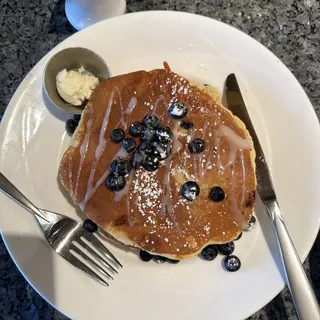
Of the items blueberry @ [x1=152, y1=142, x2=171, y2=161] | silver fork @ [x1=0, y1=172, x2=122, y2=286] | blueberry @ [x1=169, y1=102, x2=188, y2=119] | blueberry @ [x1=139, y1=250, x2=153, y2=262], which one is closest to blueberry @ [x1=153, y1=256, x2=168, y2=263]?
blueberry @ [x1=139, y1=250, x2=153, y2=262]

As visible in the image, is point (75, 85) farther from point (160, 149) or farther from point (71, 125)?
point (160, 149)

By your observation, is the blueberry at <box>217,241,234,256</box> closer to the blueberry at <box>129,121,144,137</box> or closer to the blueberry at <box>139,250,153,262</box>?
the blueberry at <box>139,250,153,262</box>

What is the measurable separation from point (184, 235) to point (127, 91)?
0.49 meters

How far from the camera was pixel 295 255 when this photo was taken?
139 centimetres

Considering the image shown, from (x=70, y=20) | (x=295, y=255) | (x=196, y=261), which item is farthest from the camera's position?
(x=70, y=20)

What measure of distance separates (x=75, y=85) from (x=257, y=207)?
721 mm

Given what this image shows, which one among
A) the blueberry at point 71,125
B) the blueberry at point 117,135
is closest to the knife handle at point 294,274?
the blueberry at point 117,135

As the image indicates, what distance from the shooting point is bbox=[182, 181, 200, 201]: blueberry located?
140 cm

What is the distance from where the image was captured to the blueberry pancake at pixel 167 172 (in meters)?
1.43

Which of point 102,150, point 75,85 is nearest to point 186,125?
point 102,150

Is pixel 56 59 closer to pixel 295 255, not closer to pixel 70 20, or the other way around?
pixel 70 20

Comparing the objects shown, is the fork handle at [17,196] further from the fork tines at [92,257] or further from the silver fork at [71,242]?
the fork tines at [92,257]

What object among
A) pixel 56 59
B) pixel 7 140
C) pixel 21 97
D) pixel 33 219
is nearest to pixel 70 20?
pixel 56 59

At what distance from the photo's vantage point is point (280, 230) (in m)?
1.44
